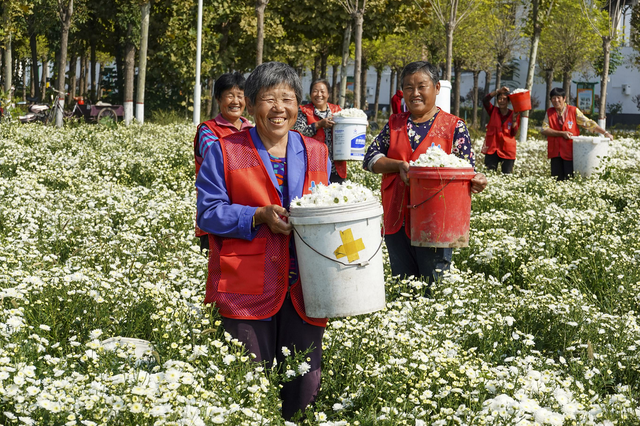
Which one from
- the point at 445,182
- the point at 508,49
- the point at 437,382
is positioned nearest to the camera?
the point at 437,382

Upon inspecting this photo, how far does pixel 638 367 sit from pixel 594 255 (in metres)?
2.37

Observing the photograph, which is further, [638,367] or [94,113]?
[94,113]

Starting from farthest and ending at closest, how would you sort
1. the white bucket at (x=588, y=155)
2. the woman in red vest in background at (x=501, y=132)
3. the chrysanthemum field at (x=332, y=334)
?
the white bucket at (x=588, y=155) < the woman in red vest in background at (x=501, y=132) < the chrysanthemum field at (x=332, y=334)

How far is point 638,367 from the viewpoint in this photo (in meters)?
4.23

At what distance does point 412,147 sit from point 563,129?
7636mm

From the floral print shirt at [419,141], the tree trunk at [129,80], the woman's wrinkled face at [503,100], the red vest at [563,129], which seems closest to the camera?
the floral print shirt at [419,141]

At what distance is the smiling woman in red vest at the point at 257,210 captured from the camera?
3139 mm

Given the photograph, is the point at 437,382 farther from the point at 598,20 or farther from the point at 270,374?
the point at 598,20

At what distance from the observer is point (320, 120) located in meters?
8.10

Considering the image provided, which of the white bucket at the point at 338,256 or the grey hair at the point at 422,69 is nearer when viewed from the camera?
the white bucket at the point at 338,256

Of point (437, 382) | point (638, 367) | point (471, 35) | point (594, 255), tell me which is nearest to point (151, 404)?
point (437, 382)

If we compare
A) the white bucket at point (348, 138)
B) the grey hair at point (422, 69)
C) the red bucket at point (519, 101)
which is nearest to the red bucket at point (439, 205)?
the grey hair at point (422, 69)

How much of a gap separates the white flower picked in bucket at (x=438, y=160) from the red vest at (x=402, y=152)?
0.86ft

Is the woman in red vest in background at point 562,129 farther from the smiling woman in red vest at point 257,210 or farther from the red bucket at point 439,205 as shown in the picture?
the smiling woman in red vest at point 257,210
